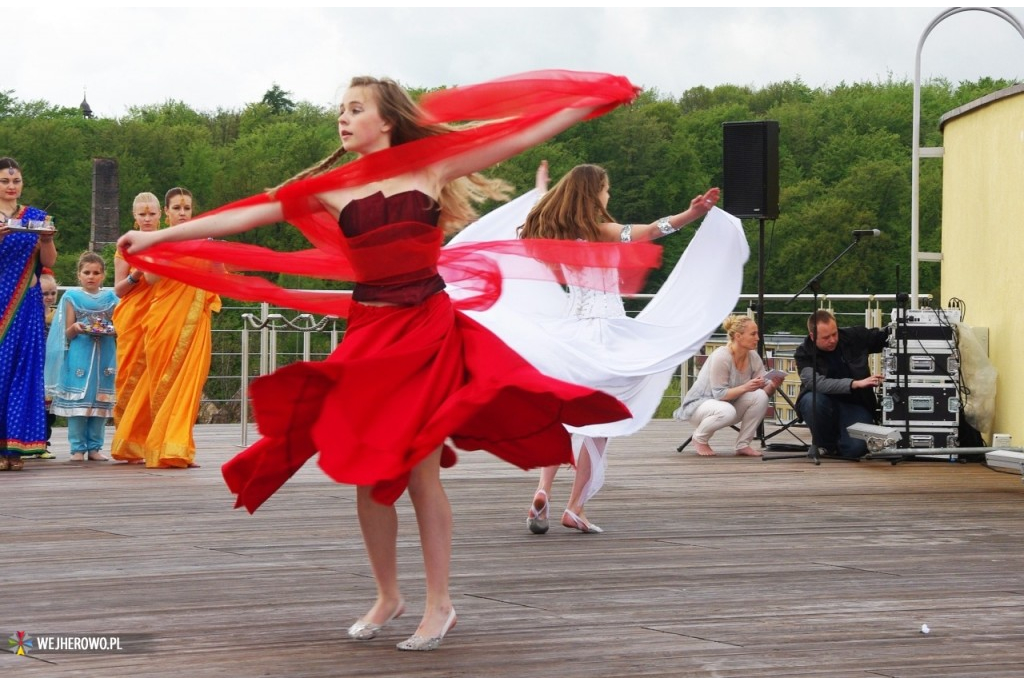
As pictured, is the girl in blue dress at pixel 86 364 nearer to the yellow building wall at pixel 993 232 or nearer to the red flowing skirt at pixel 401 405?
the yellow building wall at pixel 993 232

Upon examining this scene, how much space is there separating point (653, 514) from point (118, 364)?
13.6 feet

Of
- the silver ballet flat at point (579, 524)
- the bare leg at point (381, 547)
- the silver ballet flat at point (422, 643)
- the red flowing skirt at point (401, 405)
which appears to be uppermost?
the red flowing skirt at point (401, 405)

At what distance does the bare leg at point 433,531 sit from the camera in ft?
12.5

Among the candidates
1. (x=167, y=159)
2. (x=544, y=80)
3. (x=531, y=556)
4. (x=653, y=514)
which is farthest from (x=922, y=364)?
(x=167, y=159)

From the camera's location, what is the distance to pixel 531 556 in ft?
17.9

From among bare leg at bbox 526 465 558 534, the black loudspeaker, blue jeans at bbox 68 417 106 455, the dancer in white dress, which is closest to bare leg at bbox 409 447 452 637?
the dancer in white dress

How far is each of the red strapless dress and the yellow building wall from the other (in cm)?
615

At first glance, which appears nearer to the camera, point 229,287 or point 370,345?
point 370,345

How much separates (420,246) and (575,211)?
222 centimetres

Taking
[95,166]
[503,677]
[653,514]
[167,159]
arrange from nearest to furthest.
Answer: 1. [503,677]
2. [653,514]
3. [95,166]
4. [167,159]

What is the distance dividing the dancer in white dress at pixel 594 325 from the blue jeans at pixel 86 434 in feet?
12.9

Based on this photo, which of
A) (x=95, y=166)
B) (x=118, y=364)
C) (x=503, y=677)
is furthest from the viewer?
(x=95, y=166)

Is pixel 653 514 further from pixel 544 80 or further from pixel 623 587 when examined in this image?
pixel 544 80

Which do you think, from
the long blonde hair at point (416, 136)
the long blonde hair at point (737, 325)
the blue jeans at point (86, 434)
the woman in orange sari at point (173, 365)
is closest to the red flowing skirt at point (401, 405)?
the long blonde hair at point (416, 136)
